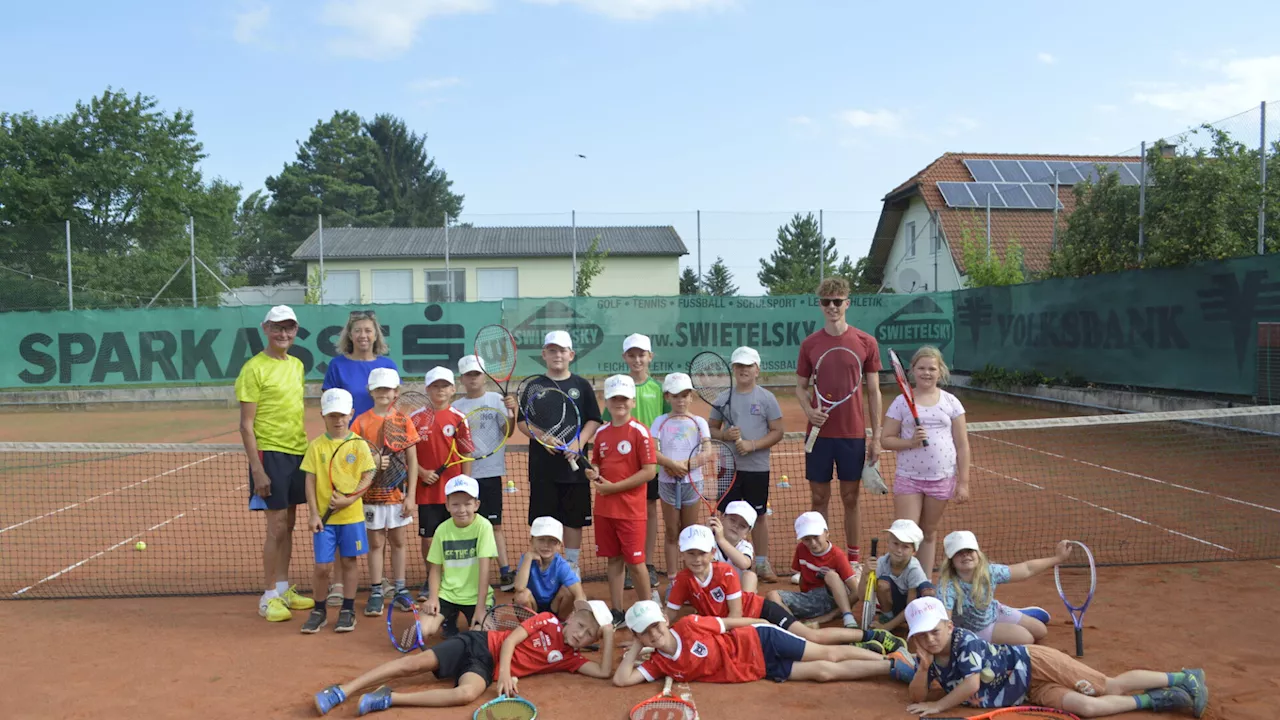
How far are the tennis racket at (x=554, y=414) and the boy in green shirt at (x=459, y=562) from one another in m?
0.62

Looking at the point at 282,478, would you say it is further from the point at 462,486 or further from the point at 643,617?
the point at 643,617

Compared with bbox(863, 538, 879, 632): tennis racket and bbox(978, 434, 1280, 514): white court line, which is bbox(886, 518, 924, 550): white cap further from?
bbox(978, 434, 1280, 514): white court line

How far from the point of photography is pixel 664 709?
3.86m

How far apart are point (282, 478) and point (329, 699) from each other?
1669 millimetres

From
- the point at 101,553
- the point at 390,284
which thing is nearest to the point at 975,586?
the point at 101,553

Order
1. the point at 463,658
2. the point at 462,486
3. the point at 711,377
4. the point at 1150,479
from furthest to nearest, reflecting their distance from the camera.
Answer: the point at 1150,479 < the point at 711,377 < the point at 462,486 < the point at 463,658

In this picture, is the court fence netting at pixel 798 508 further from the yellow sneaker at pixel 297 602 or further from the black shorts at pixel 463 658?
the black shorts at pixel 463 658

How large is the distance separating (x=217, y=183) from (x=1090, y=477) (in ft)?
156

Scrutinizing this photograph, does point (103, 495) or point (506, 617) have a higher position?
point (506, 617)

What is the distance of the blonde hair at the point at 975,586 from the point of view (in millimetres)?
4262

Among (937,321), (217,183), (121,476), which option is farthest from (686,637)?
(217,183)

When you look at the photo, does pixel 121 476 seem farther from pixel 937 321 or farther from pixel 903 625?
pixel 937 321

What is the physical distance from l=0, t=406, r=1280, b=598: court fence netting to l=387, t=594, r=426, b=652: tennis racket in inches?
37.4

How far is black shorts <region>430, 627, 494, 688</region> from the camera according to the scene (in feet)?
13.8
